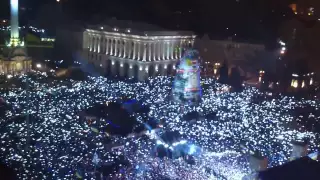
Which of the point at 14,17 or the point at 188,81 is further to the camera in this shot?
the point at 14,17

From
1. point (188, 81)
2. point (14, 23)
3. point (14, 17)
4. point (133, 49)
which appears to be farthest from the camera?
point (133, 49)

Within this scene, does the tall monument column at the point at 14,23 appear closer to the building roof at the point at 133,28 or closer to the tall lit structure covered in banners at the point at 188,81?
the building roof at the point at 133,28

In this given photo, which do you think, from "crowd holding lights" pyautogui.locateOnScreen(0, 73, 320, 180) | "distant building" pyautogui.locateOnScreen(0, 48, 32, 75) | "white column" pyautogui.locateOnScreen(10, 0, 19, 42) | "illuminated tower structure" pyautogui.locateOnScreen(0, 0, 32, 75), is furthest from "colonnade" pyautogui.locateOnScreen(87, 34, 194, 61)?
"crowd holding lights" pyautogui.locateOnScreen(0, 73, 320, 180)

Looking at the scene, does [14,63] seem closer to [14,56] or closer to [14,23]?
[14,56]

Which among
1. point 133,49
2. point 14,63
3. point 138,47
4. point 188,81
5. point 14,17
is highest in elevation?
point 14,17

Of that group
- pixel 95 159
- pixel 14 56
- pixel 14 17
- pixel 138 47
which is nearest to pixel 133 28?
pixel 138 47

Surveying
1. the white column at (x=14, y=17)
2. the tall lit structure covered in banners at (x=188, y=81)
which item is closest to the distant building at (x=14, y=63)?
the white column at (x=14, y=17)

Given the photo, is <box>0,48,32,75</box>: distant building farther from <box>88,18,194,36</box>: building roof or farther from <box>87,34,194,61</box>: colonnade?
<box>88,18,194,36</box>: building roof

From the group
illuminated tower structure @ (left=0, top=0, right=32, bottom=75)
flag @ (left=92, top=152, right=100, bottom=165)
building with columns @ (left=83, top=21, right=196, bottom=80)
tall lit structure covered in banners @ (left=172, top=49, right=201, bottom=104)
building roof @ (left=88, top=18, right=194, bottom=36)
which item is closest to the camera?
flag @ (left=92, top=152, right=100, bottom=165)
